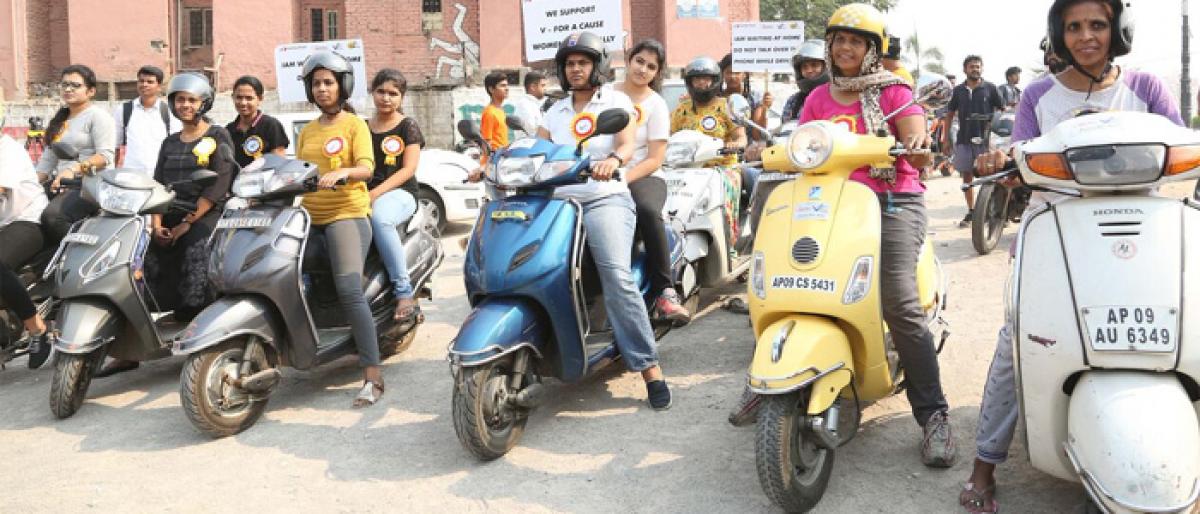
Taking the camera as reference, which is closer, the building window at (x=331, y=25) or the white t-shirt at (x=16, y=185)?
the white t-shirt at (x=16, y=185)

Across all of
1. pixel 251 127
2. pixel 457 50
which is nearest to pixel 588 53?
pixel 251 127

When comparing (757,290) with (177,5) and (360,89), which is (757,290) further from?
(177,5)

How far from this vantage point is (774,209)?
3.24 metres

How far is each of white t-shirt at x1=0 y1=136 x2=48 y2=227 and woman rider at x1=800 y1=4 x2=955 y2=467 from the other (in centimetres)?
464

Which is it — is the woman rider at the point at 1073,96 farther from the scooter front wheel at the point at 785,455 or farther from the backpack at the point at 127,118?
the backpack at the point at 127,118

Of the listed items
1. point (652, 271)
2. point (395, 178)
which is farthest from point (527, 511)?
point (395, 178)

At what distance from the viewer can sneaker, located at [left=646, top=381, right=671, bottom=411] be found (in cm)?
411

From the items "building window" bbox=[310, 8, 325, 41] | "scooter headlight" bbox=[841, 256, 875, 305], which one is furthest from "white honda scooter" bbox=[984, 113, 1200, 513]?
"building window" bbox=[310, 8, 325, 41]

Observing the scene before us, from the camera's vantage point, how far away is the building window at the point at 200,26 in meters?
24.9

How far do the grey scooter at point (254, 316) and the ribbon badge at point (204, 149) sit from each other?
2.14 ft

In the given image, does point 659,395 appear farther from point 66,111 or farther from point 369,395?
point 66,111

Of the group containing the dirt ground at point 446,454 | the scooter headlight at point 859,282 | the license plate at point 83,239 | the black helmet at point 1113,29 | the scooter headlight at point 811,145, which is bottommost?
the dirt ground at point 446,454

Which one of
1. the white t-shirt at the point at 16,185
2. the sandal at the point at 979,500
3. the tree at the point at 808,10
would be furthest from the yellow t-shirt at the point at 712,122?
the tree at the point at 808,10

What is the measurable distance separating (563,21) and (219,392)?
5.70 metres
